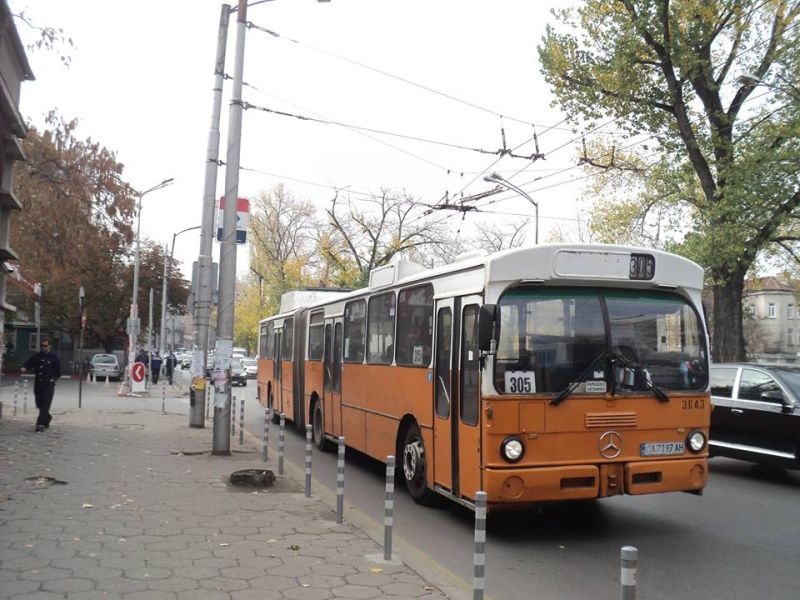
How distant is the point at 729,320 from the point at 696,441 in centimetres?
1368

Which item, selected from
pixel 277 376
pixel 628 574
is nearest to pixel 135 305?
pixel 277 376

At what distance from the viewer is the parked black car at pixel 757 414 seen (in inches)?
415

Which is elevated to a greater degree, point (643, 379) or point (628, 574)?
point (643, 379)

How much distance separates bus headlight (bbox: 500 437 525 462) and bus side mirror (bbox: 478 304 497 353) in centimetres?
88

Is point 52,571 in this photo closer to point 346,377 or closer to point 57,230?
point 346,377

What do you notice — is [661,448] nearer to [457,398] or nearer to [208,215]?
[457,398]

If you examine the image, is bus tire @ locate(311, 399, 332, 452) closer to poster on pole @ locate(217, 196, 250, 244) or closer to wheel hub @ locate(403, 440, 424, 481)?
poster on pole @ locate(217, 196, 250, 244)

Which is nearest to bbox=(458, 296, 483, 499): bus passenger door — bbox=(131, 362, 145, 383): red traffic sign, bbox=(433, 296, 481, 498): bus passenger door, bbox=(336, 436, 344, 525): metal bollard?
bbox=(433, 296, 481, 498): bus passenger door

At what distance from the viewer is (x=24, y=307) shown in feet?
138

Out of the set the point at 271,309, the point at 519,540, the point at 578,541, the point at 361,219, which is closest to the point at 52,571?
the point at 519,540

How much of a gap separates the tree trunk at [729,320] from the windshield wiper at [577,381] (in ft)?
45.8

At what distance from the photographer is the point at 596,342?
23.8 feet

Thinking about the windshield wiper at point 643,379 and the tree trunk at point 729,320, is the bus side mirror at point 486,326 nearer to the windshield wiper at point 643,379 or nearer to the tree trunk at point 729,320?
the windshield wiper at point 643,379

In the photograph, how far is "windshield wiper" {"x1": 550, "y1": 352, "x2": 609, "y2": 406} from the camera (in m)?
7.00
